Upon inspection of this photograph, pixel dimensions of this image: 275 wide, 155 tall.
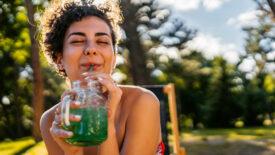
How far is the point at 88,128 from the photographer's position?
129 cm

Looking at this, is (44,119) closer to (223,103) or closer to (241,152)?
(241,152)

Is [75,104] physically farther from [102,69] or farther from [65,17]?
[65,17]

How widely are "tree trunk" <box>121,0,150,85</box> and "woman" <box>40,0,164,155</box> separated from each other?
8.92 m

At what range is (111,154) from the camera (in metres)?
1.53

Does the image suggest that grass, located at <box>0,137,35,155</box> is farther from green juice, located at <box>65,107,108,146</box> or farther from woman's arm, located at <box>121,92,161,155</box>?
green juice, located at <box>65,107,108,146</box>

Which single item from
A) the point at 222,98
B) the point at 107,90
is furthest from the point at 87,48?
the point at 222,98

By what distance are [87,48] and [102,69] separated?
0.48 ft

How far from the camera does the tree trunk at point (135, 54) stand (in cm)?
1124

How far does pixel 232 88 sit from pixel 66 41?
2804cm

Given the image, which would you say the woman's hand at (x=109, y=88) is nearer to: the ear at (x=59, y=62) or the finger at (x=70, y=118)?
the finger at (x=70, y=118)

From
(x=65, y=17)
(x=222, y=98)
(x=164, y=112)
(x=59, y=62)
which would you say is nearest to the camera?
(x=65, y=17)

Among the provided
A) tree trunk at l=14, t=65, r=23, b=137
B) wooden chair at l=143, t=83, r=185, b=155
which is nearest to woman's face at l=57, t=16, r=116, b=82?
wooden chair at l=143, t=83, r=185, b=155

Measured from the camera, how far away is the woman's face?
1734 millimetres

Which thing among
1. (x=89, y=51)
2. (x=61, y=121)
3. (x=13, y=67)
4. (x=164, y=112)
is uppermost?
(x=13, y=67)
